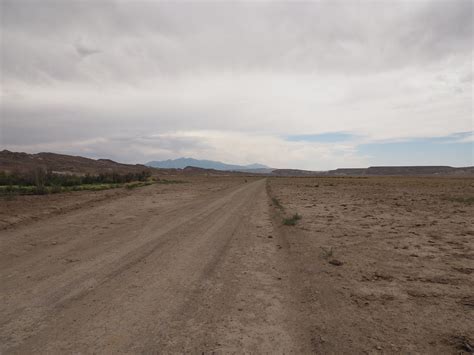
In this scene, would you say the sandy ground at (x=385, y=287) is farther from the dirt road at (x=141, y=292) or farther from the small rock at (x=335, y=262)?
the dirt road at (x=141, y=292)

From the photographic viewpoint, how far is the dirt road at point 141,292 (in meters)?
3.69

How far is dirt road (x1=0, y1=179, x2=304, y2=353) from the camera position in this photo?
369cm

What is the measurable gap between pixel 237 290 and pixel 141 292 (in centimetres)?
161

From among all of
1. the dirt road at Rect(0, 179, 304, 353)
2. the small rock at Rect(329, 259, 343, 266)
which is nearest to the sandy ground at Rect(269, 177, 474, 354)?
the small rock at Rect(329, 259, 343, 266)

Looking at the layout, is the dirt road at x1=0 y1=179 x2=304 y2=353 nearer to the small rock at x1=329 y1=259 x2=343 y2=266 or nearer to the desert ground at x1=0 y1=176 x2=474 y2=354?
the desert ground at x1=0 y1=176 x2=474 y2=354

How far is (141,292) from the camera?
5117mm

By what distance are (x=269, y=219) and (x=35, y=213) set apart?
10.0 meters

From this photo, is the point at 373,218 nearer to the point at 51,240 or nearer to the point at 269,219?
the point at 269,219

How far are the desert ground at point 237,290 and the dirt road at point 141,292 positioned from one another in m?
0.02

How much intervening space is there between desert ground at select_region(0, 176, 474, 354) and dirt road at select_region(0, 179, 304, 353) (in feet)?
0.08

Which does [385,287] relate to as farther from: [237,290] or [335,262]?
[237,290]

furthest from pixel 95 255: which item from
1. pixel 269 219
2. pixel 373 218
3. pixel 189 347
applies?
pixel 373 218

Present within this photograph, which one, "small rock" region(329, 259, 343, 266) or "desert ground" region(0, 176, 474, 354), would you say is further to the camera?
"small rock" region(329, 259, 343, 266)

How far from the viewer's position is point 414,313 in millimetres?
4336
